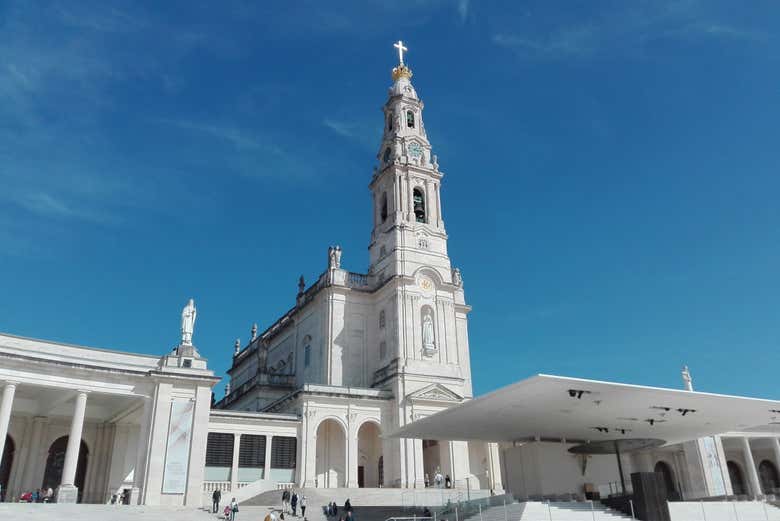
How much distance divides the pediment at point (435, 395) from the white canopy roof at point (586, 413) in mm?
8995

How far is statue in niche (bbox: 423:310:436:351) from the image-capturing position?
149 feet

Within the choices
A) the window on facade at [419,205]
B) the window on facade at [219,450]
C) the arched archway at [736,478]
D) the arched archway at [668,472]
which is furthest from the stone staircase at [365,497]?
the arched archway at [736,478]

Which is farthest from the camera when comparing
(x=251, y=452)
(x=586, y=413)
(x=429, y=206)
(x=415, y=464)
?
(x=429, y=206)

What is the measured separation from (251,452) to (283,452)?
2057 millimetres

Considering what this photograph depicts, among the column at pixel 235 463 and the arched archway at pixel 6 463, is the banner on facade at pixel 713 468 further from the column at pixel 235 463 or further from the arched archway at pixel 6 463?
the arched archway at pixel 6 463

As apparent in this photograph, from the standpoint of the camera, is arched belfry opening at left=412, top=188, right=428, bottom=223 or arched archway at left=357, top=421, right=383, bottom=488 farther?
arched belfry opening at left=412, top=188, right=428, bottom=223

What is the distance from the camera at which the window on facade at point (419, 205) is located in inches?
2021

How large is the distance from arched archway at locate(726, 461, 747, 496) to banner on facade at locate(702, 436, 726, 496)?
9.02 metres

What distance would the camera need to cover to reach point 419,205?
52.0 meters

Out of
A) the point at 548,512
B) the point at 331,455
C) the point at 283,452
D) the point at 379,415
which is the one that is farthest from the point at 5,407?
the point at 548,512

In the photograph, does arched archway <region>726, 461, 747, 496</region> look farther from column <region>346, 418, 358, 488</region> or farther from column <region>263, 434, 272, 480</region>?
column <region>263, 434, 272, 480</region>

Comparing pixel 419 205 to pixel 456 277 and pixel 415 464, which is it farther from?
pixel 415 464

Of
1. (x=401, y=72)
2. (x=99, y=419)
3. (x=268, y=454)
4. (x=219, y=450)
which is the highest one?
(x=401, y=72)

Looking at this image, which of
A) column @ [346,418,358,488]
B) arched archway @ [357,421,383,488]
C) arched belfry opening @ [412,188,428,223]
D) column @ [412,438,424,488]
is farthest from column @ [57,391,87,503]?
arched belfry opening @ [412,188,428,223]
